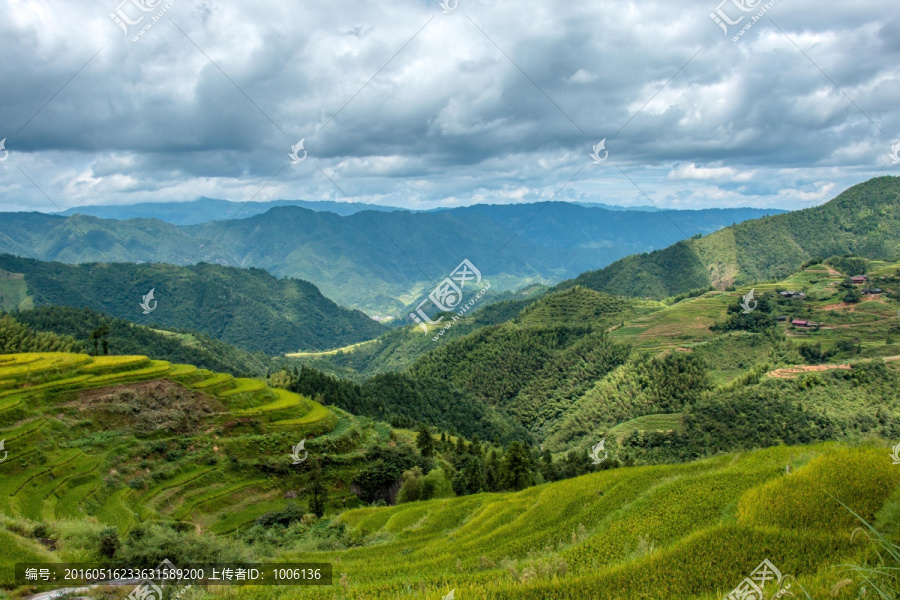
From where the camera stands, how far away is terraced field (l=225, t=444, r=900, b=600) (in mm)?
13102

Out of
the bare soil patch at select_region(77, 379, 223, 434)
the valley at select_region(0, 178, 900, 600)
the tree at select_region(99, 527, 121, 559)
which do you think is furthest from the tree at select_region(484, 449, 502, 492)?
the tree at select_region(99, 527, 121, 559)

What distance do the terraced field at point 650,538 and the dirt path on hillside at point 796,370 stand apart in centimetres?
7333

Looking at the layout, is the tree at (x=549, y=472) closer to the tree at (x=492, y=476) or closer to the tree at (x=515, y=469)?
the tree at (x=492, y=476)

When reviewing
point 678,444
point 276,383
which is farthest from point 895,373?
point 276,383

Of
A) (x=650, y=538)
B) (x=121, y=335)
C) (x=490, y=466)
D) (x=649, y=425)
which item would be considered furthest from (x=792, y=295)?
(x=121, y=335)

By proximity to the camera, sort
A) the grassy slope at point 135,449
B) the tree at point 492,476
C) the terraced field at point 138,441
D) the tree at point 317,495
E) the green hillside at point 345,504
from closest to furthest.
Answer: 1. the green hillside at point 345,504
2. the grassy slope at point 135,449
3. the terraced field at point 138,441
4. the tree at point 317,495
5. the tree at point 492,476

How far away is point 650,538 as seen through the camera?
18.0 m

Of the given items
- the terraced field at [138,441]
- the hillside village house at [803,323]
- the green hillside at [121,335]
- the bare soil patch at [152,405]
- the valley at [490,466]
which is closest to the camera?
the valley at [490,466]

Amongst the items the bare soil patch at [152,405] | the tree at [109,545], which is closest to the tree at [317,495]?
the bare soil patch at [152,405]

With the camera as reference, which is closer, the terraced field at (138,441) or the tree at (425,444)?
the terraced field at (138,441)

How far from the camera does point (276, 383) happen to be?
83.0m

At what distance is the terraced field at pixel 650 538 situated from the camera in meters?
13.1

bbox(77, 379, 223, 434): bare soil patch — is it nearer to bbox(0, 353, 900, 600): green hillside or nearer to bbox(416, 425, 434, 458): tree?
bbox(0, 353, 900, 600): green hillside

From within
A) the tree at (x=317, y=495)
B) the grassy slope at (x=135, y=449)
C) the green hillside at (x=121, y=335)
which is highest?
the green hillside at (x=121, y=335)
